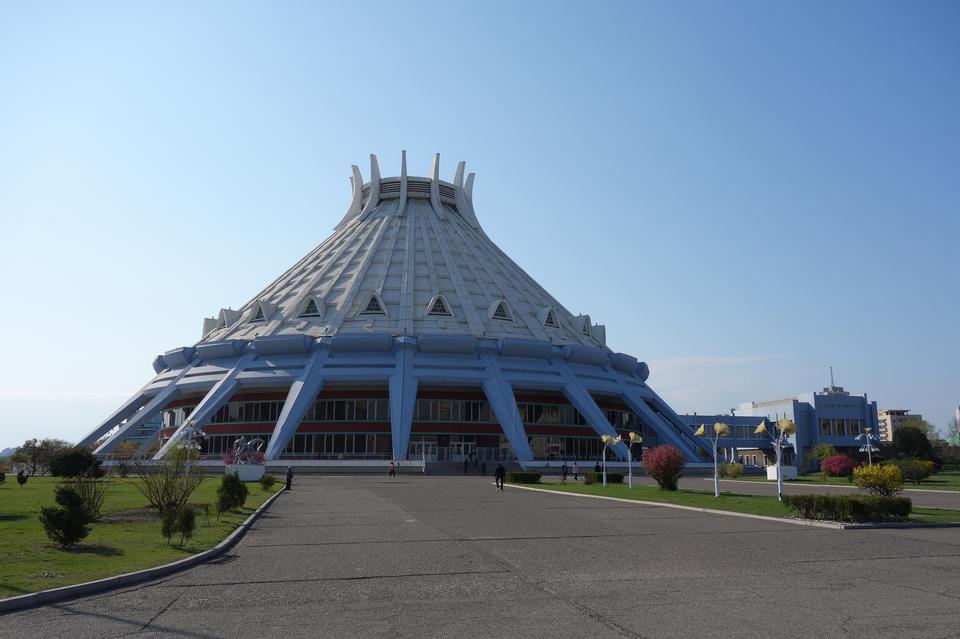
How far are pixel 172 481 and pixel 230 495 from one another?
1848mm

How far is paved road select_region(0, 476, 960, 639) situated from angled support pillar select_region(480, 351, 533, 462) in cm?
3617

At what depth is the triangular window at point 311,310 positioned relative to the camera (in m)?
66.3

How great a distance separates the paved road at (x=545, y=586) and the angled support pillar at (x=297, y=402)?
3506 centimetres

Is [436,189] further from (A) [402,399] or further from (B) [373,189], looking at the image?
(A) [402,399]

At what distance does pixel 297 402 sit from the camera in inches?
2194

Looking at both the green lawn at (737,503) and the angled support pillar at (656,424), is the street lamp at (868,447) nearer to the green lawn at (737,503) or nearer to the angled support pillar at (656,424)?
the angled support pillar at (656,424)

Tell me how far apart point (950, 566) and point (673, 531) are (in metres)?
6.52

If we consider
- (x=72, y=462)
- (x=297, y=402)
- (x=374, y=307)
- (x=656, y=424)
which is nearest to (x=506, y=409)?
(x=656, y=424)

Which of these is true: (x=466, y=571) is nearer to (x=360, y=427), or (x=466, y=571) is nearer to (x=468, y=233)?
(x=360, y=427)

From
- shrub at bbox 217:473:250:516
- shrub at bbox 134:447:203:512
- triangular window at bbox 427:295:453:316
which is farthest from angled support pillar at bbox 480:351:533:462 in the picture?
shrub at bbox 134:447:203:512

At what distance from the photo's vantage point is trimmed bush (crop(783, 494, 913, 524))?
→ 2003 centimetres

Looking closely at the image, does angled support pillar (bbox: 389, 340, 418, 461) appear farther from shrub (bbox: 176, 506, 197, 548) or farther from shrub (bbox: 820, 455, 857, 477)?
shrub (bbox: 176, 506, 197, 548)

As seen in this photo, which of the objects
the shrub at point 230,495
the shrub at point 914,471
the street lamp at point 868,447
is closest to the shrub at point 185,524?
the shrub at point 230,495

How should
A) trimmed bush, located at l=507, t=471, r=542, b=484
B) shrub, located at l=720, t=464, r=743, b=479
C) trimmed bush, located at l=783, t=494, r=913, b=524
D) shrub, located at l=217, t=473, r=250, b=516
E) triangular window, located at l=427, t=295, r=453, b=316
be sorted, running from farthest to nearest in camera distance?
triangular window, located at l=427, t=295, r=453, b=316
shrub, located at l=720, t=464, r=743, b=479
trimmed bush, located at l=507, t=471, r=542, b=484
shrub, located at l=217, t=473, r=250, b=516
trimmed bush, located at l=783, t=494, r=913, b=524
